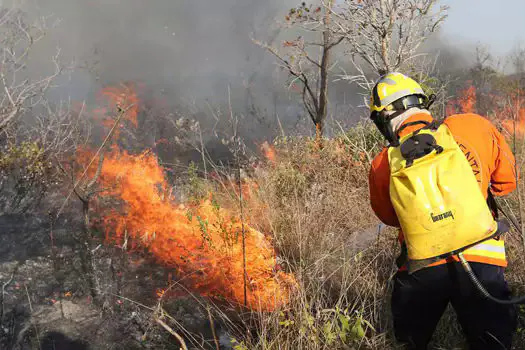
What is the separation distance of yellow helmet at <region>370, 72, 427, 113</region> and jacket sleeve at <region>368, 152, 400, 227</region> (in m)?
0.31

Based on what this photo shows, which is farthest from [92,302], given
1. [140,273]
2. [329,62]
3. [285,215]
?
[329,62]

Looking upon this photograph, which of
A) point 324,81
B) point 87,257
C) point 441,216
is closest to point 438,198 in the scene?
point 441,216

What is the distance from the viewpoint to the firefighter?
1633mm

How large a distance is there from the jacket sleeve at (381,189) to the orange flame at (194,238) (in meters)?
0.84

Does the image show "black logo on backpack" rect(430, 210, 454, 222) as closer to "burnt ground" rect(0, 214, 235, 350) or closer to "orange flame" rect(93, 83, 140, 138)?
"burnt ground" rect(0, 214, 235, 350)

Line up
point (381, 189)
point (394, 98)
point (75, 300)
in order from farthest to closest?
point (75, 300), point (394, 98), point (381, 189)

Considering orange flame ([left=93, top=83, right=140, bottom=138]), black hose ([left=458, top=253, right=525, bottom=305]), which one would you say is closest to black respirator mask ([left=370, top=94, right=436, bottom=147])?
black hose ([left=458, top=253, right=525, bottom=305])

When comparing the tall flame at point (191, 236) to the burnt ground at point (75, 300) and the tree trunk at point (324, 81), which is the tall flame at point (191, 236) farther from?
the tree trunk at point (324, 81)

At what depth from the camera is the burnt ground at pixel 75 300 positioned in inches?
164

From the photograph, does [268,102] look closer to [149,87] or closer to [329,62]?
[149,87]

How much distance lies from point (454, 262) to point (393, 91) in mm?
880

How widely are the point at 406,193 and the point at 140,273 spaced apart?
15.9ft

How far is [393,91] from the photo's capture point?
189 cm

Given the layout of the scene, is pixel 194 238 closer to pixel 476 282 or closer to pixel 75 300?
pixel 75 300
